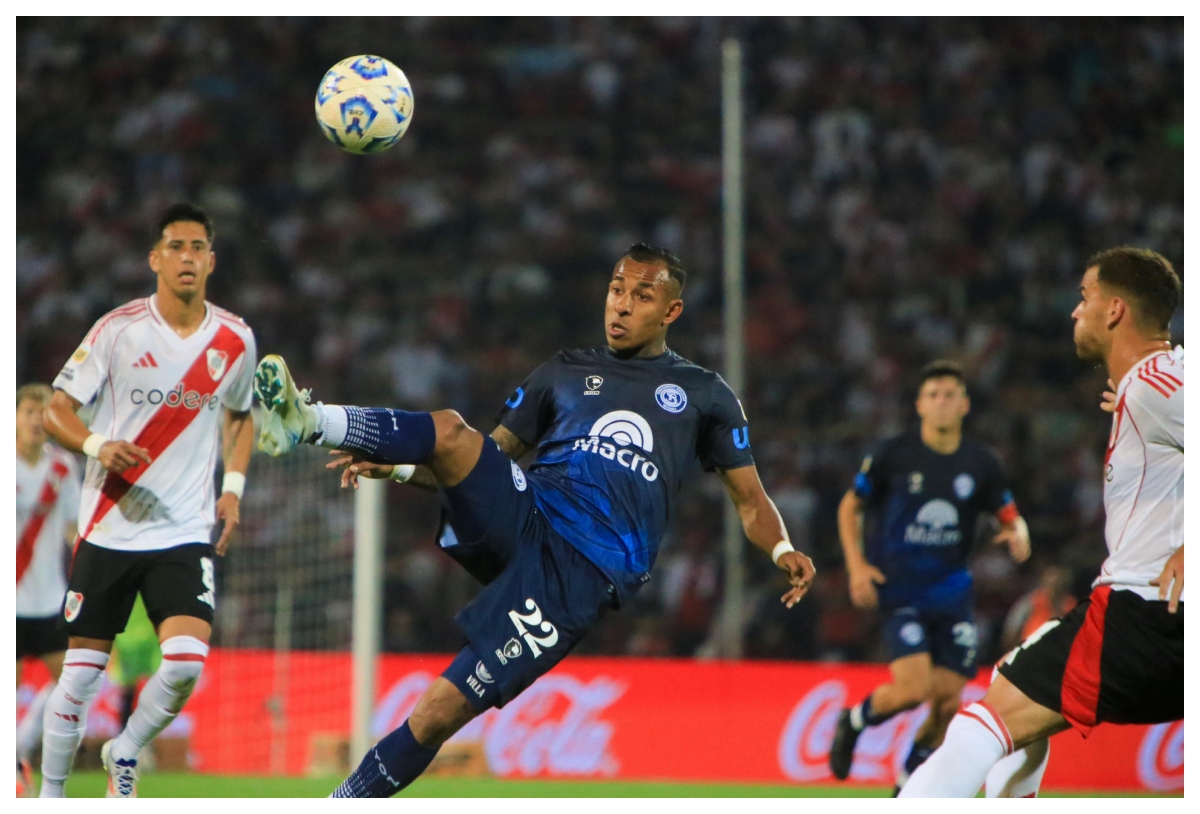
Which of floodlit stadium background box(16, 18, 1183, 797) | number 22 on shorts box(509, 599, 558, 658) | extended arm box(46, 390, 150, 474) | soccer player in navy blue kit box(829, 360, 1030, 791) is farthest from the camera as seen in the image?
floodlit stadium background box(16, 18, 1183, 797)

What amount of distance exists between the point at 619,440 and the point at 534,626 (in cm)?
80

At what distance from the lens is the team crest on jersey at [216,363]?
6336 millimetres

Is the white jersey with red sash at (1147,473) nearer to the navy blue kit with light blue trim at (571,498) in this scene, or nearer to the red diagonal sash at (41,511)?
the navy blue kit with light blue trim at (571,498)

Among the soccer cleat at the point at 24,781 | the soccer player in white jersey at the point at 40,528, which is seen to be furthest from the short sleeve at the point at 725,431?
the soccer player in white jersey at the point at 40,528

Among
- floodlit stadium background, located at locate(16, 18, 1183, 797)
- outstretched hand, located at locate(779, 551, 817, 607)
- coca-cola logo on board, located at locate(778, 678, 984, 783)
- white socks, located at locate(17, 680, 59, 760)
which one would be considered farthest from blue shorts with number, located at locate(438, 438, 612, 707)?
floodlit stadium background, located at locate(16, 18, 1183, 797)

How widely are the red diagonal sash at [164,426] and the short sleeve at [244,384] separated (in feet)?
0.26

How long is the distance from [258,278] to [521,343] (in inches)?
133

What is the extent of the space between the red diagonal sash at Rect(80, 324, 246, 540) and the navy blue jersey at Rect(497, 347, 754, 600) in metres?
1.46

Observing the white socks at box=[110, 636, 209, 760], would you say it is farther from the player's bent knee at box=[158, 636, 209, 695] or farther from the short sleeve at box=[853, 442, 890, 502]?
the short sleeve at box=[853, 442, 890, 502]

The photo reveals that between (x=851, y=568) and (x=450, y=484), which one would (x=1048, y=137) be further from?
(x=450, y=484)

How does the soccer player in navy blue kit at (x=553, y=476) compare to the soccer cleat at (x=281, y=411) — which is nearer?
the soccer cleat at (x=281, y=411)

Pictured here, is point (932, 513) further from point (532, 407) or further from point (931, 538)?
point (532, 407)

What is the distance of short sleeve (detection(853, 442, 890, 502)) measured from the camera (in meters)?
8.73

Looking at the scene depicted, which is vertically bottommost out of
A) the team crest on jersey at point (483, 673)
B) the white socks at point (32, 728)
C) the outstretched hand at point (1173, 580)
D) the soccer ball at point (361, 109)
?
the white socks at point (32, 728)
